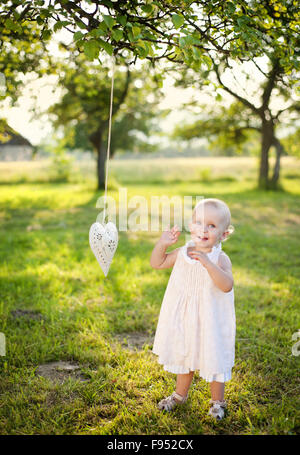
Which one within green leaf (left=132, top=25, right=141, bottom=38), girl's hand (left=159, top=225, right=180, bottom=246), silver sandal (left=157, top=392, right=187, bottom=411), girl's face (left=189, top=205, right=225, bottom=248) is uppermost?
green leaf (left=132, top=25, right=141, bottom=38)

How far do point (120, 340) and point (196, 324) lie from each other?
4.75ft

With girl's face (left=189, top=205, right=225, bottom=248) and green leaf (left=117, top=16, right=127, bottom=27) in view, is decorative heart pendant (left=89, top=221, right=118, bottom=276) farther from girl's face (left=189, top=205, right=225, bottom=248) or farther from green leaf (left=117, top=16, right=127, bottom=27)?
green leaf (left=117, top=16, right=127, bottom=27)

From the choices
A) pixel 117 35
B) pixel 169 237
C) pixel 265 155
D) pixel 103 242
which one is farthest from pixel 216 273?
pixel 265 155

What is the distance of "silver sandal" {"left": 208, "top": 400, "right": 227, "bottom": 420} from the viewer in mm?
2490

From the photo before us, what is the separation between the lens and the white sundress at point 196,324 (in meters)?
2.34

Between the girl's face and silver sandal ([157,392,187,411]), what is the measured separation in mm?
1075

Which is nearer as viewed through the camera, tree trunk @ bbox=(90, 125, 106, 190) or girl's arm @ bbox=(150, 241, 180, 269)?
girl's arm @ bbox=(150, 241, 180, 269)

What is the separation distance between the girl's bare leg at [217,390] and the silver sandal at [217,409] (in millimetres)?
24

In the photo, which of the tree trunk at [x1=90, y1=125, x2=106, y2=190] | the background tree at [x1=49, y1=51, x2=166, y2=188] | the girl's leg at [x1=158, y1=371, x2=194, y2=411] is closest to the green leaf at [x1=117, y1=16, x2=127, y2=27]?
the girl's leg at [x1=158, y1=371, x2=194, y2=411]

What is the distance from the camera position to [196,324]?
238cm

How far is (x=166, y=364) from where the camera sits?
2.49m

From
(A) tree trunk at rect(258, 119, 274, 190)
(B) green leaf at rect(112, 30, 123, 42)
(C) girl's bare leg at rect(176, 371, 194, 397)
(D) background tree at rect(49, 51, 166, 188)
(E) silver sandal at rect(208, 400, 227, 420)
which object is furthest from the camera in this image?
(A) tree trunk at rect(258, 119, 274, 190)

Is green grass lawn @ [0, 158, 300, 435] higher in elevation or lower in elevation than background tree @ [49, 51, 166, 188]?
lower

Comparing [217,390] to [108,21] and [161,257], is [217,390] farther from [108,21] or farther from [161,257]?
[108,21]
